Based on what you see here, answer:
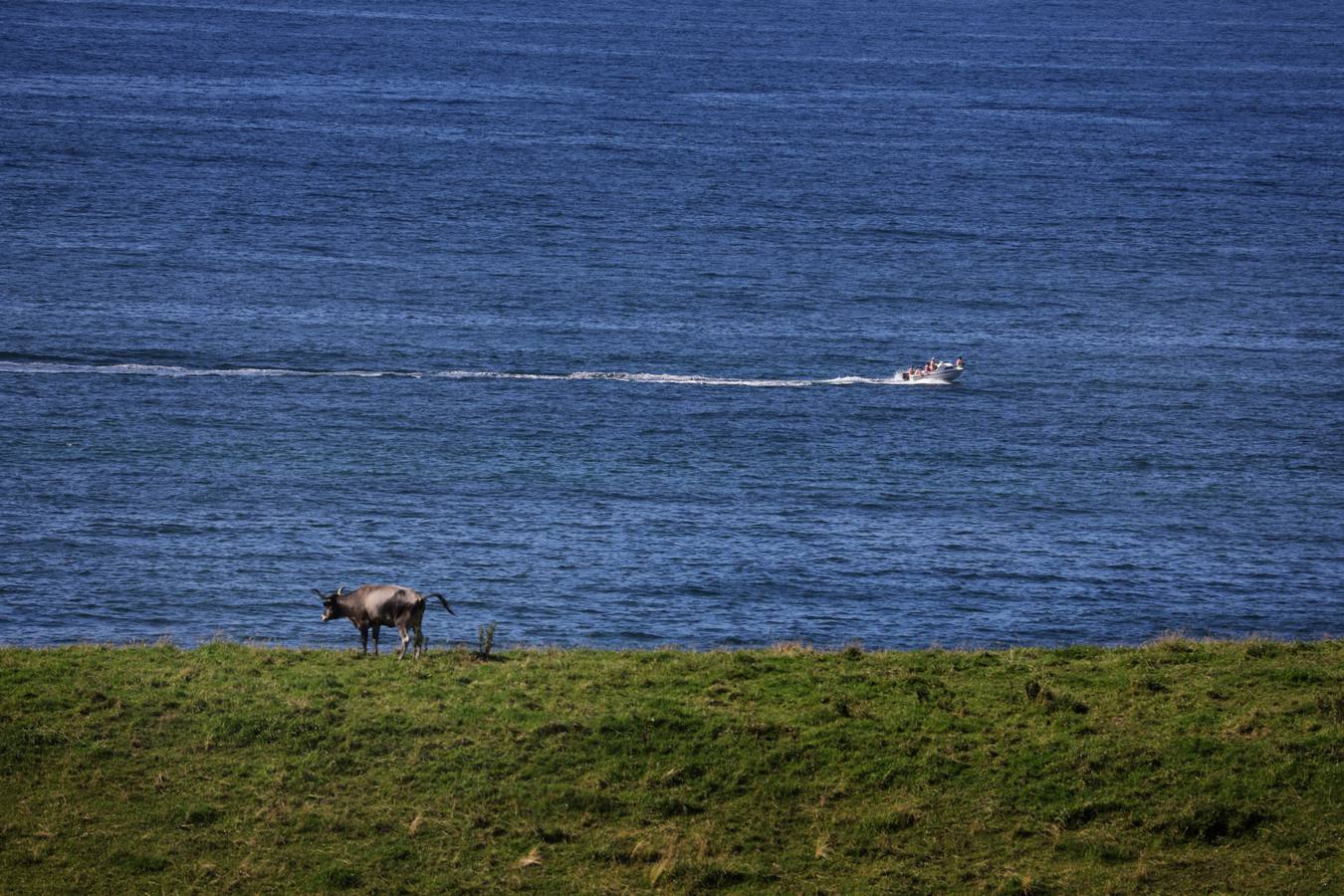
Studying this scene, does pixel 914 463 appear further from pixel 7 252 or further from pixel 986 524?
pixel 7 252

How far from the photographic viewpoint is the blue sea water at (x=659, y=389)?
72.6 metres

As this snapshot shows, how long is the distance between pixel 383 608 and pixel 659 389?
7187 centimetres

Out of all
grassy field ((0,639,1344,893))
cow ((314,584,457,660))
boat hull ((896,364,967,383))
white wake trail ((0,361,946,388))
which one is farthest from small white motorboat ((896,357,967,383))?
cow ((314,584,457,660))

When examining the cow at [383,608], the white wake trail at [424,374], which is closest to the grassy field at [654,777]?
the cow at [383,608]

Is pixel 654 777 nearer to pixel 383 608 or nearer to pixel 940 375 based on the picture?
pixel 383 608

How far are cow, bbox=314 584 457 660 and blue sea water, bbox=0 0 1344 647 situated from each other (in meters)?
25.0

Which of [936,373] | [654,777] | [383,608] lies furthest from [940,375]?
[654,777]

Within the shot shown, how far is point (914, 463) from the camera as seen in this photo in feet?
315

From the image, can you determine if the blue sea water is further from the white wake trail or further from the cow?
the cow

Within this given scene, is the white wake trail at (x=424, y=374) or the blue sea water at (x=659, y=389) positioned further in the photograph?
the white wake trail at (x=424, y=374)

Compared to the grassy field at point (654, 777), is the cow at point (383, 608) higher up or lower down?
higher up

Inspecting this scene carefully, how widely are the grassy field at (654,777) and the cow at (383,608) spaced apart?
1051mm

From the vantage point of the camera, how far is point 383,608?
38906 millimetres

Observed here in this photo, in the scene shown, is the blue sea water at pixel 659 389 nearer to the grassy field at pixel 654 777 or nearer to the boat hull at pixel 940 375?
the boat hull at pixel 940 375
